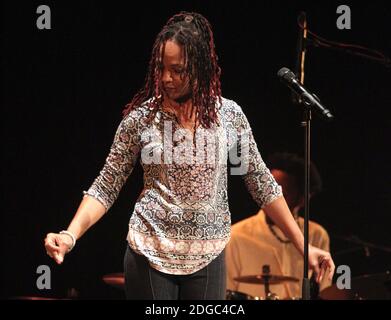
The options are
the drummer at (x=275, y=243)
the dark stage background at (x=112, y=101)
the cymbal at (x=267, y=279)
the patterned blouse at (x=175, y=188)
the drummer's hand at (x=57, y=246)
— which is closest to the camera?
the drummer's hand at (x=57, y=246)

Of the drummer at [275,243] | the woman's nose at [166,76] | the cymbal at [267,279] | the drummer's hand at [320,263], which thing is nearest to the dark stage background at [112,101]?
the drummer at [275,243]

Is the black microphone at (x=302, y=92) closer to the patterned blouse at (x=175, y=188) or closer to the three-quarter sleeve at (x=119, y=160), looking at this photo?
the patterned blouse at (x=175, y=188)

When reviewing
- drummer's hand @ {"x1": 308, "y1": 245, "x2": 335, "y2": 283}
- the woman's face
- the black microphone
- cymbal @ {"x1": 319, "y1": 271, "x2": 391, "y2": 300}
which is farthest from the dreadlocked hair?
cymbal @ {"x1": 319, "y1": 271, "x2": 391, "y2": 300}

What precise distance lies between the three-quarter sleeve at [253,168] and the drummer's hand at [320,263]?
0.20 metres

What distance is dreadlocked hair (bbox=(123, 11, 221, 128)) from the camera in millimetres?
2359

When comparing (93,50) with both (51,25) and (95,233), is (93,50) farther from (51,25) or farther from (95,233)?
(95,233)

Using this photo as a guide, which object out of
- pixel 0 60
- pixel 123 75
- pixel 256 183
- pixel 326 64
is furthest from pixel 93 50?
pixel 256 183

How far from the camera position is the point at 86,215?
7.84 feet

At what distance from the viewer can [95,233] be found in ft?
15.5

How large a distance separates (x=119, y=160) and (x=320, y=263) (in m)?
0.66

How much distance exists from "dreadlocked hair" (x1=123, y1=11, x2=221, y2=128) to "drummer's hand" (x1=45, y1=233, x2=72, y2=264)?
43 centimetres

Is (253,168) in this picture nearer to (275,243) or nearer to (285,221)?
(285,221)

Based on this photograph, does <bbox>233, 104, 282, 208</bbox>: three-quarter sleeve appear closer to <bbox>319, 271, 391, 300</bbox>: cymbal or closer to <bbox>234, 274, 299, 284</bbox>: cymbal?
<bbox>319, 271, 391, 300</bbox>: cymbal

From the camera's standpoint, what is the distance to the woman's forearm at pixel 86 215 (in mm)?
2346
